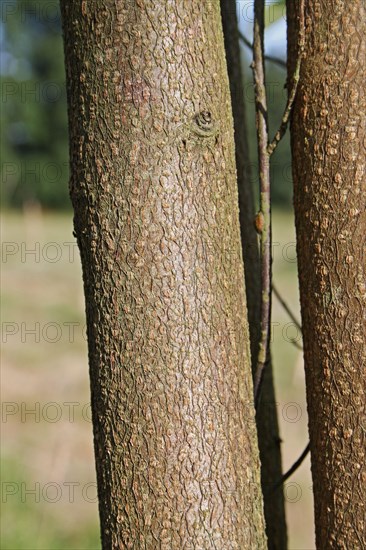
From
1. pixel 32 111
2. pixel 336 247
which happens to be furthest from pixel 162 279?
pixel 32 111

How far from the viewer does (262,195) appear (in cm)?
128

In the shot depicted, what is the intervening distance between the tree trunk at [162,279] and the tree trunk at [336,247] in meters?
0.17

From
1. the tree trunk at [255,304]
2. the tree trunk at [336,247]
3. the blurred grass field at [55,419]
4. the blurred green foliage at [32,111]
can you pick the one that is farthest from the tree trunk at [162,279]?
the blurred green foliage at [32,111]

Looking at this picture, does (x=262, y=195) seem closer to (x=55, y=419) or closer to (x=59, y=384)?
(x=55, y=419)

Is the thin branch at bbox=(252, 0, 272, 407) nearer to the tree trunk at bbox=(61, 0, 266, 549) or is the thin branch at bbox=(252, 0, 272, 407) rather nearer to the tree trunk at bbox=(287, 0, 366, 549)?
the tree trunk at bbox=(287, 0, 366, 549)

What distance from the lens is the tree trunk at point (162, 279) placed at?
105 cm

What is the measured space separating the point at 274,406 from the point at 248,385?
1.74ft

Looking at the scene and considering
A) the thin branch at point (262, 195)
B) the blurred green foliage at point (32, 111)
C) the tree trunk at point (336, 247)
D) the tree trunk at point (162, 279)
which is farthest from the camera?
the blurred green foliage at point (32, 111)

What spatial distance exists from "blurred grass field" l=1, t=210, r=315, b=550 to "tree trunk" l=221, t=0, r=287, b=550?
A: 266mm

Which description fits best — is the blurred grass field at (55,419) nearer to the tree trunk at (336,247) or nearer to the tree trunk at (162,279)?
the tree trunk at (336,247)

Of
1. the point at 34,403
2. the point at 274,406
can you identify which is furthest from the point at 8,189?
the point at 274,406

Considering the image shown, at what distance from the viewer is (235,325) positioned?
1115 mm

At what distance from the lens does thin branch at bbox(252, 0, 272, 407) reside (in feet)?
4.22

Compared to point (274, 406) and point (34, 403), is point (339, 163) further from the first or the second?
point (34, 403)
